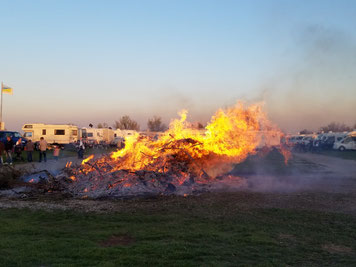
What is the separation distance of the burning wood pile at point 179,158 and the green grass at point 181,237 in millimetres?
3169

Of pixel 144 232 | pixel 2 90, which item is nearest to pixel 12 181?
pixel 144 232

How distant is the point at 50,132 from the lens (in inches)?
1615

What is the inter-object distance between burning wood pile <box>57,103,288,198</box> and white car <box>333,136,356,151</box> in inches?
1269

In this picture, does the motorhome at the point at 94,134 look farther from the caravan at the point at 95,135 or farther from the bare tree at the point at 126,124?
the bare tree at the point at 126,124

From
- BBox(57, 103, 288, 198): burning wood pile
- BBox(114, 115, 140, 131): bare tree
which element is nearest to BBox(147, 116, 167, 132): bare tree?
BBox(114, 115, 140, 131): bare tree

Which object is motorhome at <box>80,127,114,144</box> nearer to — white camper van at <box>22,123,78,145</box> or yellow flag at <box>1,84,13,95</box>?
white camper van at <box>22,123,78,145</box>

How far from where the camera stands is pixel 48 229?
725 cm

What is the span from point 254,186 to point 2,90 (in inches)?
1148

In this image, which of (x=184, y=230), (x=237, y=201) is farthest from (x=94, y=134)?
(x=184, y=230)

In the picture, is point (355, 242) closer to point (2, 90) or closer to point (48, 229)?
point (48, 229)

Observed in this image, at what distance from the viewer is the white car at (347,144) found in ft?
143

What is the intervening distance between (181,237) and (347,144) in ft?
141

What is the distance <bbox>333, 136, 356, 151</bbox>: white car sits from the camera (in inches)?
1719

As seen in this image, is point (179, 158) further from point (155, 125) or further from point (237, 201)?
point (155, 125)
